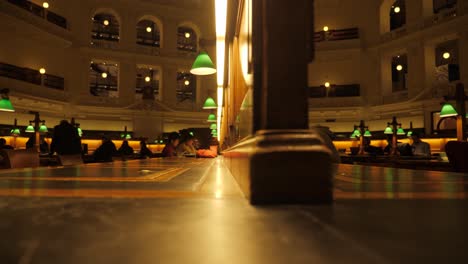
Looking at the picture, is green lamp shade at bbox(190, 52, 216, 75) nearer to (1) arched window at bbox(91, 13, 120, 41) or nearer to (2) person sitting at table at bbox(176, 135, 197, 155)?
(2) person sitting at table at bbox(176, 135, 197, 155)

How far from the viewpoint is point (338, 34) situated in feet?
57.5

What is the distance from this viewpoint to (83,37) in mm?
16469

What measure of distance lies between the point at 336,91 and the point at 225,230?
17777 millimetres

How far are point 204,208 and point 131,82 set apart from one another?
17.9 m

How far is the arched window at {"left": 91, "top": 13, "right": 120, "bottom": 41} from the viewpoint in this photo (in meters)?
22.3

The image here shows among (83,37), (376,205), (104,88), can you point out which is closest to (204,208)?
(376,205)

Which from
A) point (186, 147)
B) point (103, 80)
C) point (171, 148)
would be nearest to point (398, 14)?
point (186, 147)

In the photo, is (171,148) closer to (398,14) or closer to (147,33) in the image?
(147,33)

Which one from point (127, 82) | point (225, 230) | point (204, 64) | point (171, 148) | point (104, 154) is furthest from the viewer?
point (127, 82)

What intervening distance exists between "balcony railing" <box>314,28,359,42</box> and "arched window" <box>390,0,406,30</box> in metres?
3.91

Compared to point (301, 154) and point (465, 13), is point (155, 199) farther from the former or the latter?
point (465, 13)

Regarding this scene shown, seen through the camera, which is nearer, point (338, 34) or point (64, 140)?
point (64, 140)

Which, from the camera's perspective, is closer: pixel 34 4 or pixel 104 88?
pixel 34 4

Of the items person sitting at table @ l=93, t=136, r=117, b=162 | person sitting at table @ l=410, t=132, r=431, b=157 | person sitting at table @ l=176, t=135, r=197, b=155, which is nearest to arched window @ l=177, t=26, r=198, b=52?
person sitting at table @ l=176, t=135, r=197, b=155
